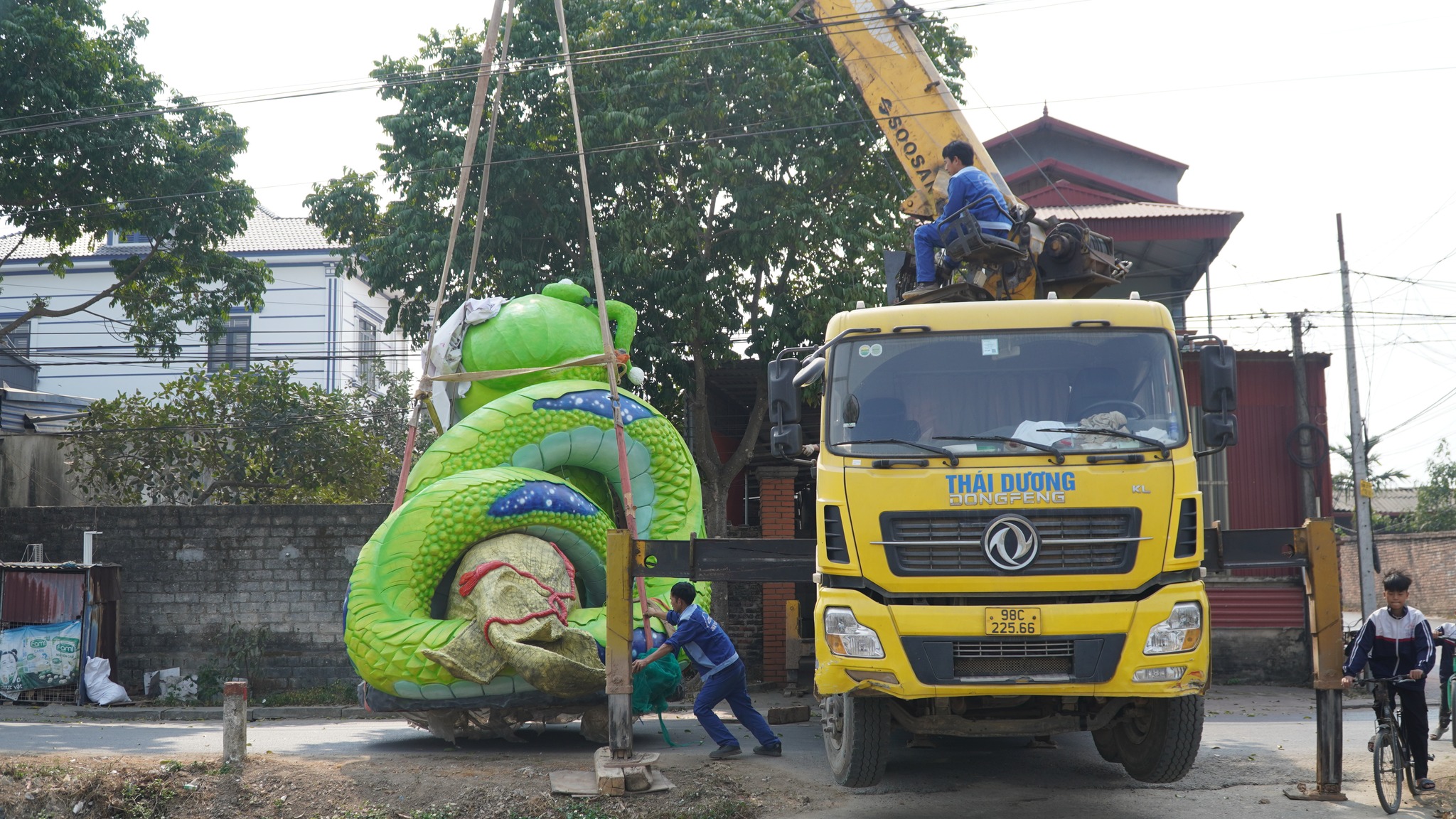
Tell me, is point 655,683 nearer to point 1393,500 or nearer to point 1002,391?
point 1002,391

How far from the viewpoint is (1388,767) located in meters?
7.96

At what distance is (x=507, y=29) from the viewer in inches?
430

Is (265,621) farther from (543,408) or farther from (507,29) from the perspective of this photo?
(507,29)

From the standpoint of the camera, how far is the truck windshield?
6473 millimetres

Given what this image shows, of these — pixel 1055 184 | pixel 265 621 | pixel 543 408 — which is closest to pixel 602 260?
pixel 543 408

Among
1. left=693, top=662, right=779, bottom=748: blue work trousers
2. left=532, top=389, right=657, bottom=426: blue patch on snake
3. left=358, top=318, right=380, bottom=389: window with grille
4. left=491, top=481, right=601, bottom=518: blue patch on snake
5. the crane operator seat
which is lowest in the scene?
left=693, top=662, right=779, bottom=748: blue work trousers

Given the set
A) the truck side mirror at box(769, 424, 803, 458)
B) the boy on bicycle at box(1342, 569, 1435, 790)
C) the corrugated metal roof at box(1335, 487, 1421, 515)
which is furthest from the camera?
the corrugated metal roof at box(1335, 487, 1421, 515)

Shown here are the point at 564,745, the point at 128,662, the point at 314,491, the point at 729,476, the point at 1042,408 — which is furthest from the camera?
the point at 314,491

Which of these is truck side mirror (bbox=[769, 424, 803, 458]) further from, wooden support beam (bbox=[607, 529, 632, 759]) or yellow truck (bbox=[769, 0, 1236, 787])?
wooden support beam (bbox=[607, 529, 632, 759])

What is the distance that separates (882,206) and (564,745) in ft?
28.1

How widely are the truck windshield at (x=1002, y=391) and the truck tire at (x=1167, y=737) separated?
1.65 metres

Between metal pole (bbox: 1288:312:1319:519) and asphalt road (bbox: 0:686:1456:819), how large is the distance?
13.8 ft

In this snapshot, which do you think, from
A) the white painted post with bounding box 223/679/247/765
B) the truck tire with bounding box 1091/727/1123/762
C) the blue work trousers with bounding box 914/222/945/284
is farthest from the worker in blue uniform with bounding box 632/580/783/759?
the blue work trousers with bounding box 914/222/945/284

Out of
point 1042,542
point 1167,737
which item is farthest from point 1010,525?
point 1167,737
